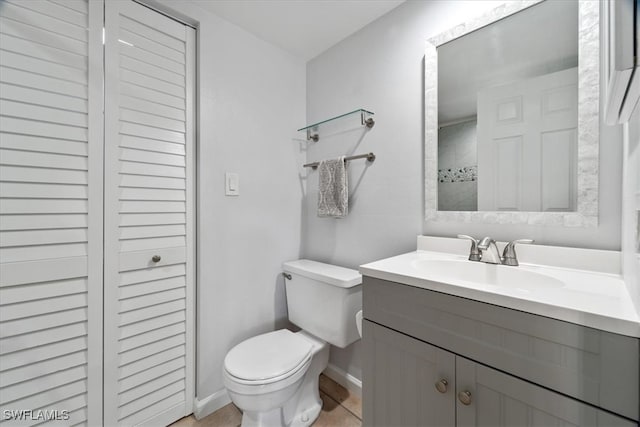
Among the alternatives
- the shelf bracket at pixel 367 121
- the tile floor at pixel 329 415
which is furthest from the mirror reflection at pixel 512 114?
the tile floor at pixel 329 415

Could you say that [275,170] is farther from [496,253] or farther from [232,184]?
[496,253]

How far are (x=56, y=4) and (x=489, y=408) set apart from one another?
1999 mm

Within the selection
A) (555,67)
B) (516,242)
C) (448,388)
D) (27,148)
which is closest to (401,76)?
(555,67)

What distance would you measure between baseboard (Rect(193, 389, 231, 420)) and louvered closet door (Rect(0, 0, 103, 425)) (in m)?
0.42

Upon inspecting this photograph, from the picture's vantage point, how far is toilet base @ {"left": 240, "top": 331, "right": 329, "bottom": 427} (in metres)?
1.23

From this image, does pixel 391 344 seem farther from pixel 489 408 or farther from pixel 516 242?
pixel 516 242

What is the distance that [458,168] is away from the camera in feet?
3.86

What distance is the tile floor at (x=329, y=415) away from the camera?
136 centimetres

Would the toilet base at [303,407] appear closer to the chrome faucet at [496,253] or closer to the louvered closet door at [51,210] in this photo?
the louvered closet door at [51,210]

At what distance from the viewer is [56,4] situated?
41.2 inches

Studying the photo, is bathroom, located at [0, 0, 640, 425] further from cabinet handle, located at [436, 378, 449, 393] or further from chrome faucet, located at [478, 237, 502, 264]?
cabinet handle, located at [436, 378, 449, 393]

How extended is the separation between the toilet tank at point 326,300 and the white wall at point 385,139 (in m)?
0.21

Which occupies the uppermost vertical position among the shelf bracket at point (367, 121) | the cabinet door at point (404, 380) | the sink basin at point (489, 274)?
the shelf bracket at point (367, 121)

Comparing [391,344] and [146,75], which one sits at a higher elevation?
[146,75]
